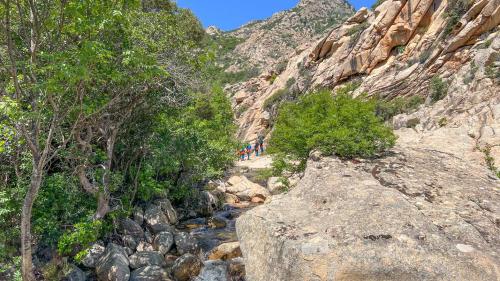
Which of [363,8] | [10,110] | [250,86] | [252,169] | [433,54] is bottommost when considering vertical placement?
[252,169]

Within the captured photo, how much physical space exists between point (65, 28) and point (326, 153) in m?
6.78

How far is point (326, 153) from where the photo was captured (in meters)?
8.88

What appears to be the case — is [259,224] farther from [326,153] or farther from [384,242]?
[326,153]

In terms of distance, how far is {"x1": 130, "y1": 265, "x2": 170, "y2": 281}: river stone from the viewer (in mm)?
8922

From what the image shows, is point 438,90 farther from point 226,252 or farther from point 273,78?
point 273,78

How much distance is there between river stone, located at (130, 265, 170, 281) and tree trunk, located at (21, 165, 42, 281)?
264 cm

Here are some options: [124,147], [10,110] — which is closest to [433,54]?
[124,147]

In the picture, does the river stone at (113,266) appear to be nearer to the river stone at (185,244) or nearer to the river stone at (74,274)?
the river stone at (74,274)

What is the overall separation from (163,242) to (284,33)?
276 feet

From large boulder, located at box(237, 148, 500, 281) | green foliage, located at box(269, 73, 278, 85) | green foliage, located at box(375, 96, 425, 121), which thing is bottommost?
large boulder, located at box(237, 148, 500, 281)

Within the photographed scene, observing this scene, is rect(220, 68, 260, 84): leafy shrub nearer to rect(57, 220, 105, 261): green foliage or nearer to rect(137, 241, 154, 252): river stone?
rect(137, 241, 154, 252): river stone

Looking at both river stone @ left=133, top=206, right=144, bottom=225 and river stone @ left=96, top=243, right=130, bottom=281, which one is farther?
river stone @ left=133, top=206, right=144, bottom=225

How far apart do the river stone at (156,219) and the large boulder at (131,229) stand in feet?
2.21

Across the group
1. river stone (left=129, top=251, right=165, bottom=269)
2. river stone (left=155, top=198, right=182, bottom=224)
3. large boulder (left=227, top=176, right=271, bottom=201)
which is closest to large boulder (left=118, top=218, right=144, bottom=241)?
river stone (left=129, top=251, right=165, bottom=269)
